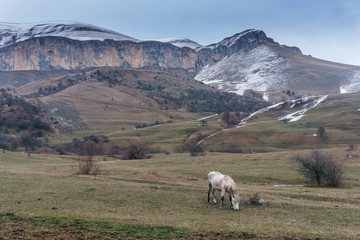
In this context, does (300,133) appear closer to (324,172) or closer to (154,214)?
(324,172)

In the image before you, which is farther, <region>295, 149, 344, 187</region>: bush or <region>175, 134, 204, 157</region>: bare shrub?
<region>175, 134, 204, 157</region>: bare shrub

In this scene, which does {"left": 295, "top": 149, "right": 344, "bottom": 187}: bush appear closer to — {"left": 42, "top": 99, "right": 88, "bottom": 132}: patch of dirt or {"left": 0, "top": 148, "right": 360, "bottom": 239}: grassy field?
{"left": 0, "top": 148, "right": 360, "bottom": 239}: grassy field

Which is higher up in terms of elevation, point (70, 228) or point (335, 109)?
point (335, 109)

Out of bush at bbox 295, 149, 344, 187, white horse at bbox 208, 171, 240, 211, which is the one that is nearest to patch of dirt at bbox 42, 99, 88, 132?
bush at bbox 295, 149, 344, 187

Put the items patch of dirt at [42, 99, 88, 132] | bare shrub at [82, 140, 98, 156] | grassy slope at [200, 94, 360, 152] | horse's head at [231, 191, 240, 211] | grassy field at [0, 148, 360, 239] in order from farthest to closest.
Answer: patch of dirt at [42, 99, 88, 132], grassy slope at [200, 94, 360, 152], bare shrub at [82, 140, 98, 156], horse's head at [231, 191, 240, 211], grassy field at [0, 148, 360, 239]

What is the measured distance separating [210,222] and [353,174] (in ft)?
100

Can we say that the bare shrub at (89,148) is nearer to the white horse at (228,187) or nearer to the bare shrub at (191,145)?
the bare shrub at (191,145)

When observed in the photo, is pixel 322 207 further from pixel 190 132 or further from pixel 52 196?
pixel 190 132

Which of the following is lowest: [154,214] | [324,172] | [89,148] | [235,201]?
[89,148]

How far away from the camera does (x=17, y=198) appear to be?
845 inches

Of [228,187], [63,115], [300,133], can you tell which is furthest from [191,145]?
[63,115]

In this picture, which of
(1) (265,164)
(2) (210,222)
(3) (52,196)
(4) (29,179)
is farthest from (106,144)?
(2) (210,222)

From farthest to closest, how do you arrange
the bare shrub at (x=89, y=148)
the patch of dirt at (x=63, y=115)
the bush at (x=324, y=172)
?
the patch of dirt at (x=63, y=115) < the bare shrub at (x=89, y=148) < the bush at (x=324, y=172)

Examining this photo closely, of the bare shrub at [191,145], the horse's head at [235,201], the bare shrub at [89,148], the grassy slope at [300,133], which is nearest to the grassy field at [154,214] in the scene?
the horse's head at [235,201]
